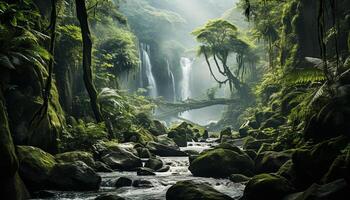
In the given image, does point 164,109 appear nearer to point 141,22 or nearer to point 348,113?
point 141,22

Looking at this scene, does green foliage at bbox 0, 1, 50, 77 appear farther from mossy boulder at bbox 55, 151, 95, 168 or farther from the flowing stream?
the flowing stream

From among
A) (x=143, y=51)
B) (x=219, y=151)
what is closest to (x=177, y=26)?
(x=143, y=51)

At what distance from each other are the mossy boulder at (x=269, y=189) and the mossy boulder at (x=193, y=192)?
1.50 feet

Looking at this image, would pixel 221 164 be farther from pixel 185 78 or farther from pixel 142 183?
pixel 185 78

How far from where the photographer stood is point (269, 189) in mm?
6758

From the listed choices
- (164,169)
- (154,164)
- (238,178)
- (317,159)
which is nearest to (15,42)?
(154,164)

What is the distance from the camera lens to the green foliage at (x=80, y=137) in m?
11.4

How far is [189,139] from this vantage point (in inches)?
957

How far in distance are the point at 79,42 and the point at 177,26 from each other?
4896 centimetres

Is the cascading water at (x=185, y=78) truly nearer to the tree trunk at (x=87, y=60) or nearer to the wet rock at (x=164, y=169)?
the tree trunk at (x=87, y=60)

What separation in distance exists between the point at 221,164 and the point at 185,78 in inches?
1672

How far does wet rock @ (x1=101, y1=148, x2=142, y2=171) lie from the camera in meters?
11.4

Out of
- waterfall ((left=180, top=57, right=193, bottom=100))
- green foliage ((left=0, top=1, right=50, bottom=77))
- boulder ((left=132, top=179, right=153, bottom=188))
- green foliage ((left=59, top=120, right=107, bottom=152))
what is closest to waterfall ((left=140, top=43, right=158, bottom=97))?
waterfall ((left=180, top=57, right=193, bottom=100))

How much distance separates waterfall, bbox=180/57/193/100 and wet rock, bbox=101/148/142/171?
3900 cm
